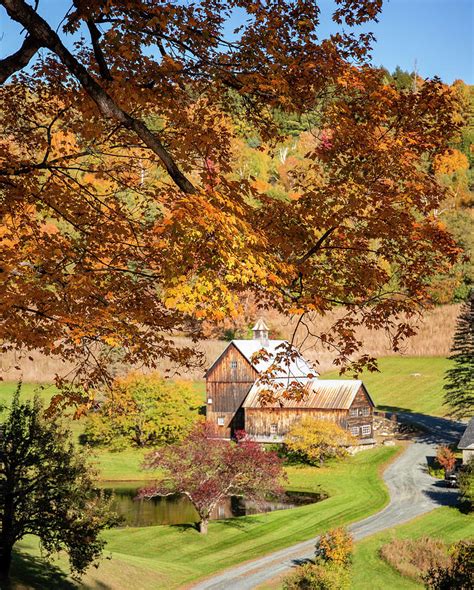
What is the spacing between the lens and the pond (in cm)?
4288

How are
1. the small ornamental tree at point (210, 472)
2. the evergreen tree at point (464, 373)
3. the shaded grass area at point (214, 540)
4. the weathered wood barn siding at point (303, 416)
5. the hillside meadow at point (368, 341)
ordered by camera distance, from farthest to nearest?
the hillside meadow at point (368, 341)
the evergreen tree at point (464, 373)
the weathered wood barn siding at point (303, 416)
the small ornamental tree at point (210, 472)
the shaded grass area at point (214, 540)

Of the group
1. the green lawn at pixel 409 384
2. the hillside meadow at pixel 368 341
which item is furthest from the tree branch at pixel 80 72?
the hillside meadow at pixel 368 341

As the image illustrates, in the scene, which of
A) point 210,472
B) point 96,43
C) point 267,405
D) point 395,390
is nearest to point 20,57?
point 96,43

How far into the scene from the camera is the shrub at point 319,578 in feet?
90.8

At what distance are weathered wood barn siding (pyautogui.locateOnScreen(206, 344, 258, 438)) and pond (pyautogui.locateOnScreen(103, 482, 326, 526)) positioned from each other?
17.3m

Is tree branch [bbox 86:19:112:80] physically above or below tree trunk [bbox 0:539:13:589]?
above

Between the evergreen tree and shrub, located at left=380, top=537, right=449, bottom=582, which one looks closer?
shrub, located at left=380, top=537, right=449, bottom=582

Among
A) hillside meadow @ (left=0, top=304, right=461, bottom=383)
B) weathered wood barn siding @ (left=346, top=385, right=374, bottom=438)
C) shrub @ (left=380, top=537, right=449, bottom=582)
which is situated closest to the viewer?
shrub @ (left=380, top=537, right=449, bottom=582)

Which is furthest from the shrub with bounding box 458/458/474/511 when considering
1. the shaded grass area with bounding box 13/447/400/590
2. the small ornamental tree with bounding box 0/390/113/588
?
the small ornamental tree with bounding box 0/390/113/588

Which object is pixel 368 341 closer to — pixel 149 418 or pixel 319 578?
pixel 149 418

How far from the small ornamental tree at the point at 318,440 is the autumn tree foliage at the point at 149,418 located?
9.50 metres

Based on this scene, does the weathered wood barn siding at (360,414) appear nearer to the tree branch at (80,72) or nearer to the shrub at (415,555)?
the shrub at (415,555)

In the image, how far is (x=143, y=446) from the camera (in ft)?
203

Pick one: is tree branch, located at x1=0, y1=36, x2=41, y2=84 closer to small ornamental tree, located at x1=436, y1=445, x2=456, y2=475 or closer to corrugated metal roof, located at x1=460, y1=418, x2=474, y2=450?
corrugated metal roof, located at x1=460, y1=418, x2=474, y2=450
